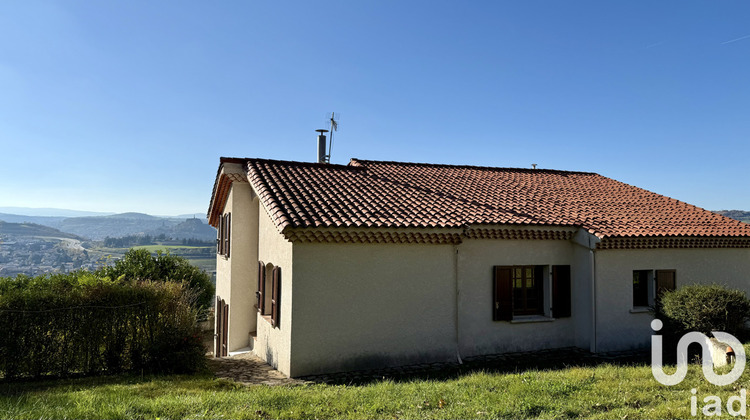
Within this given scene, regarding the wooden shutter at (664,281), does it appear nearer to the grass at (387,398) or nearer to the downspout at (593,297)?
the downspout at (593,297)

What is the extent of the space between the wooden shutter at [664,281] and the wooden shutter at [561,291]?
8.53 feet

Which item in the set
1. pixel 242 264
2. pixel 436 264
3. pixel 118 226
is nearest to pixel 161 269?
pixel 242 264

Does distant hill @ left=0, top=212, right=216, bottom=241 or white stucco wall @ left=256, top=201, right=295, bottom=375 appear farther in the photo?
distant hill @ left=0, top=212, right=216, bottom=241

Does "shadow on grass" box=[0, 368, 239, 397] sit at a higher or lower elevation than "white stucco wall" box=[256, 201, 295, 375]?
lower

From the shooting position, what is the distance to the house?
10.4m

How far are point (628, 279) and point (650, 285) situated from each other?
1.14m

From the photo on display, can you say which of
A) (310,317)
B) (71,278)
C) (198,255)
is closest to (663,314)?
(310,317)

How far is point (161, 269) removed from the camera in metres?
24.6

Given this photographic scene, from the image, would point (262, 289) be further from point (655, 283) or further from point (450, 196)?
point (655, 283)

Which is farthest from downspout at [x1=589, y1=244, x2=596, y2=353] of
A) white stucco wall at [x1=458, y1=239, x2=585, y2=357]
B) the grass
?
the grass

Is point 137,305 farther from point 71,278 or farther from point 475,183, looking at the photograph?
point 475,183

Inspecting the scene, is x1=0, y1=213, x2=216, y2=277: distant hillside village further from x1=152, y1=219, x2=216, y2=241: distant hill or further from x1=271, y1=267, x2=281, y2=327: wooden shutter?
x1=271, y1=267, x2=281, y2=327: wooden shutter

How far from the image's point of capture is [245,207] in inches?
584

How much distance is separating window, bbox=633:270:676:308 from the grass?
4.31 metres
